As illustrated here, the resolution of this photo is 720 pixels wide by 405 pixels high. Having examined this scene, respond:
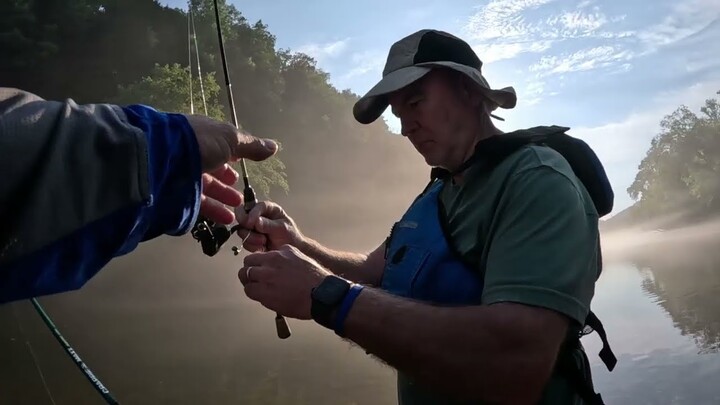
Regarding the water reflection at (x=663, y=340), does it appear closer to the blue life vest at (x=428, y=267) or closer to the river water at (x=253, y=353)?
the river water at (x=253, y=353)

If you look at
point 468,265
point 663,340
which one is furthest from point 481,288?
point 663,340

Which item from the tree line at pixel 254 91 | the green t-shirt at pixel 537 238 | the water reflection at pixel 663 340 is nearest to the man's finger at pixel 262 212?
the green t-shirt at pixel 537 238

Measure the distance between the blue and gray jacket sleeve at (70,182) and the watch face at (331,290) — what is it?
1.08m

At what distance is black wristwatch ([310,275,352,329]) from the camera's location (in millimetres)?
2166

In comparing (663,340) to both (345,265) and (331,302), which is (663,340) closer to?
(345,265)

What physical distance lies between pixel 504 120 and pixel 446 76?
54 cm

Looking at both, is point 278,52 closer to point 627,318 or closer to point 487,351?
point 627,318

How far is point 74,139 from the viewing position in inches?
40.5

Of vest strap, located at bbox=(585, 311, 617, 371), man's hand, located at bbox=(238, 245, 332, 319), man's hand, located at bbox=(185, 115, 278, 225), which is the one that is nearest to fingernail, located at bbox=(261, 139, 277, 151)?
man's hand, located at bbox=(185, 115, 278, 225)

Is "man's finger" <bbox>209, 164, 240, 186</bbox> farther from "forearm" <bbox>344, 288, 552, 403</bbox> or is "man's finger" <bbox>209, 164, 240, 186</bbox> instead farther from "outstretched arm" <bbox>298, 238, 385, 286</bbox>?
"outstretched arm" <bbox>298, 238, 385, 286</bbox>

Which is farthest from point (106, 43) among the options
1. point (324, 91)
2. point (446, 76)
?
point (446, 76)

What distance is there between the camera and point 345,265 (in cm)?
395

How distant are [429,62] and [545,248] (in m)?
1.47

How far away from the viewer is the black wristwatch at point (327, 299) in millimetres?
2166
